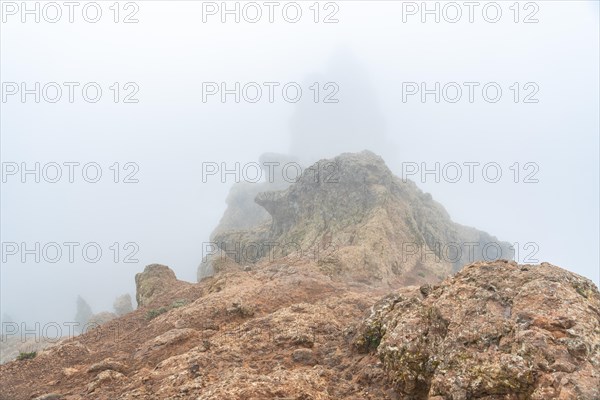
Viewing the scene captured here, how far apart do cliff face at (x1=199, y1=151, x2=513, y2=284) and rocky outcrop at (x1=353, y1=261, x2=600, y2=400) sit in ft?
87.3

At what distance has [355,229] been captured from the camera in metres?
53.6

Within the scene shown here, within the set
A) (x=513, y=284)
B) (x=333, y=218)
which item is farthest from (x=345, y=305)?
(x=333, y=218)

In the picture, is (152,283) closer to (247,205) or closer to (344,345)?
(344,345)

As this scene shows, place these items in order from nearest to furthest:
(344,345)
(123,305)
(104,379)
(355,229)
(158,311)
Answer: (104,379), (344,345), (158,311), (355,229), (123,305)

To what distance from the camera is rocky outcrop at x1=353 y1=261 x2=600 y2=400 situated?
1015 centimetres

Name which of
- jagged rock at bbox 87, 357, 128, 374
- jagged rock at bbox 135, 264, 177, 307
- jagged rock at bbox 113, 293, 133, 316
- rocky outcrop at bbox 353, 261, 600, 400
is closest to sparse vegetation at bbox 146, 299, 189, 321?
jagged rock at bbox 135, 264, 177, 307

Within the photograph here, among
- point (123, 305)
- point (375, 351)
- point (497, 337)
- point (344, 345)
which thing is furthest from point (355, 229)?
point (123, 305)

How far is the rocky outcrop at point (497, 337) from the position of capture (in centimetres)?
1015

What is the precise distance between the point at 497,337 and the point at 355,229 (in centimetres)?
4211

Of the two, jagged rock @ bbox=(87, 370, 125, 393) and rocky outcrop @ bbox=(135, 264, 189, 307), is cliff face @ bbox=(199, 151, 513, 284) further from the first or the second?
jagged rock @ bbox=(87, 370, 125, 393)

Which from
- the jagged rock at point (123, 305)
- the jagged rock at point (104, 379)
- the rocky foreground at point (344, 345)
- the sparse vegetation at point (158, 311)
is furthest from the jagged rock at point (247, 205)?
the jagged rock at point (104, 379)

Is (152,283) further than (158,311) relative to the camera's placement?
Yes

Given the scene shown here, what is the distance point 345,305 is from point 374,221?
31.2 meters

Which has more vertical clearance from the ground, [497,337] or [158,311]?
[497,337]
